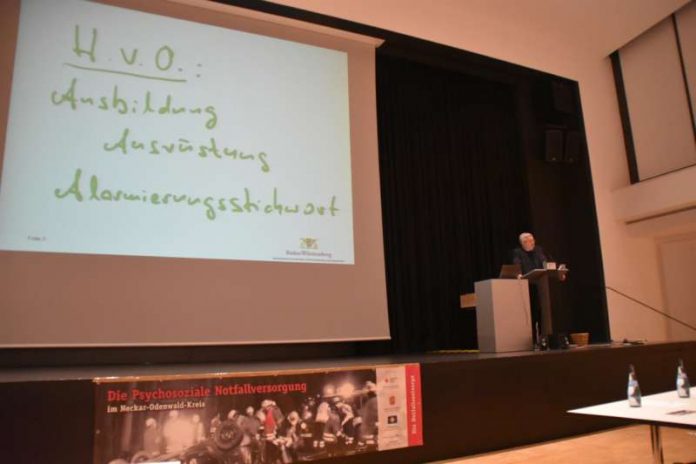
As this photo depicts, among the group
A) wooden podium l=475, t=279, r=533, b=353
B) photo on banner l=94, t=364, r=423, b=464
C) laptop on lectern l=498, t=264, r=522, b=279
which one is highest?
laptop on lectern l=498, t=264, r=522, b=279

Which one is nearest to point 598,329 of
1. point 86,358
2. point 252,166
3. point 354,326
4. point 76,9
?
point 354,326

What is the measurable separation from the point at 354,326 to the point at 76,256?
1.80 meters

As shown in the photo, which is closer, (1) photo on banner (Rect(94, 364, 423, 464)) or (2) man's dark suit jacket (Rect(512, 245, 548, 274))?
(1) photo on banner (Rect(94, 364, 423, 464))

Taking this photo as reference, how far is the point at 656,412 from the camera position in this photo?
5.83ft

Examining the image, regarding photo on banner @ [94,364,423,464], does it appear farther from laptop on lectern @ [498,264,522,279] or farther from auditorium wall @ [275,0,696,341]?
auditorium wall @ [275,0,696,341]

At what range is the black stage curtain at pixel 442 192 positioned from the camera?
466 cm

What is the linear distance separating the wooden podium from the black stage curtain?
1.00 meters

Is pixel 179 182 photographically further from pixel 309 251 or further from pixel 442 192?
pixel 442 192

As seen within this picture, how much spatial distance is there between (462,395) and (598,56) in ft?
15.8

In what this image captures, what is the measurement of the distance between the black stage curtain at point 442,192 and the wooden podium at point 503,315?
1004 mm

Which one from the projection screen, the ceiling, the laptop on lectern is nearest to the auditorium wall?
the ceiling

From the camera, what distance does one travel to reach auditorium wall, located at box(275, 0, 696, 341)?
470cm

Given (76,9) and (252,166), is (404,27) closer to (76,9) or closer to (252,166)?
(252,166)

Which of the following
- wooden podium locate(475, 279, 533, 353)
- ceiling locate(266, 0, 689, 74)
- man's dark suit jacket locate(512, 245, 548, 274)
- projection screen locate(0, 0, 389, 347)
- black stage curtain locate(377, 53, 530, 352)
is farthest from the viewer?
black stage curtain locate(377, 53, 530, 352)
